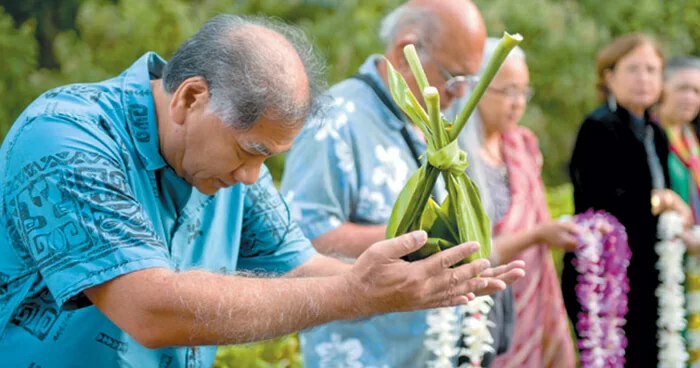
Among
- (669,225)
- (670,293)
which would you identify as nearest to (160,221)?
(669,225)

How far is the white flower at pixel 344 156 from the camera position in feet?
10.3

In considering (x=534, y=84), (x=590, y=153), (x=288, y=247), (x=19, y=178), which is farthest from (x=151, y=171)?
(x=534, y=84)

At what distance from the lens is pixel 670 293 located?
4887 millimetres

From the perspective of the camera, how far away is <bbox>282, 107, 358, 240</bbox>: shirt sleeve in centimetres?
312

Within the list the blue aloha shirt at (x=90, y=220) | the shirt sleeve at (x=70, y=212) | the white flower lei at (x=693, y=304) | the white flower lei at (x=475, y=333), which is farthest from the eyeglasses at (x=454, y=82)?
the white flower lei at (x=693, y=304)

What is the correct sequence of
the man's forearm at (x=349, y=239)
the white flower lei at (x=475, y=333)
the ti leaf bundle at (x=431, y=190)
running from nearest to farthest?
1. the ti leaf bundle at (x=431, y=190)
2. the man's forearm at (x=349, y=239)
3. the white flower lei at (x=475, y=333)

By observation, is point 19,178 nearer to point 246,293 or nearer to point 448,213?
point 246,293

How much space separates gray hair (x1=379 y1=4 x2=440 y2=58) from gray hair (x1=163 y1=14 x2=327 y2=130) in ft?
3.76

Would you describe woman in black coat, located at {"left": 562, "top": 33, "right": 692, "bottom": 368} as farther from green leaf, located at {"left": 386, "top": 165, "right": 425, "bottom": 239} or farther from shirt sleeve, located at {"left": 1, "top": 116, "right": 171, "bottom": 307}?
shirt sleeve, located at {"left": 1, "top": 116, "right": 171, "bottom": 307}

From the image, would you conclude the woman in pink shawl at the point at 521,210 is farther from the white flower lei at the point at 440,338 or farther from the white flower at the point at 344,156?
the white flower at the point at 344,156

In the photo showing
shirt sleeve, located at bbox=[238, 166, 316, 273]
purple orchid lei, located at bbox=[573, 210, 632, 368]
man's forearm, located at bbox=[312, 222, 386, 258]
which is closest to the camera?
shirt sleeve, located at bbox=[238, 166, 316, 273]

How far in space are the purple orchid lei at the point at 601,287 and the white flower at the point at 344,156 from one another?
169cm

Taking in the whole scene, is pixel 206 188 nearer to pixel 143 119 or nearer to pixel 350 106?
pixel 143 119

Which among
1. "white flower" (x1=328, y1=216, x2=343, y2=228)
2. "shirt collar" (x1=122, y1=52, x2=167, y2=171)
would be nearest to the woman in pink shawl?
"white flower" (x1=328, y1=216, x2=343, y2=228)
